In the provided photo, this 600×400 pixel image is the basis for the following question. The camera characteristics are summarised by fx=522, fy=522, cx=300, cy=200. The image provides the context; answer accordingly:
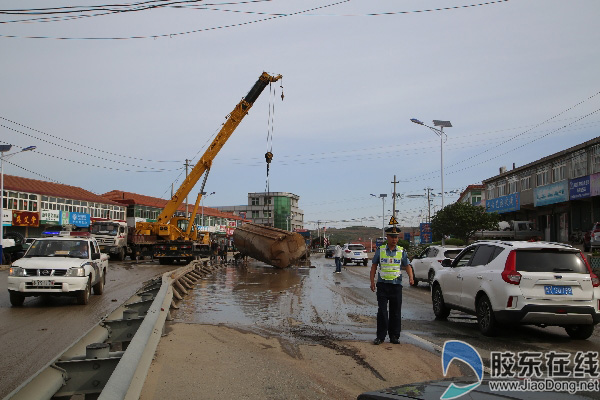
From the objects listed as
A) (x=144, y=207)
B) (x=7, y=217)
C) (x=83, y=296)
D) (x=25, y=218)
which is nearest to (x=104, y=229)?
(x=7, y=217)

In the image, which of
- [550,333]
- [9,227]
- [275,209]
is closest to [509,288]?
[550,333]

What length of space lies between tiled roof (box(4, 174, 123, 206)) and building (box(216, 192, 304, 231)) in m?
49.1

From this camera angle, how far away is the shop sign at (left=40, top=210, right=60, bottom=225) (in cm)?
4978

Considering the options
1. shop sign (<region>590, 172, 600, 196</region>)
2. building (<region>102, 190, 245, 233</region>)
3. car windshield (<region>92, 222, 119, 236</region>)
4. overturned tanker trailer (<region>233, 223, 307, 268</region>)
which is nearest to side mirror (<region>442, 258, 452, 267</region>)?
overturned tanker trailer (<region>233, 223, 307, 268</region>)

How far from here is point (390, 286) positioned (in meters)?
8.35

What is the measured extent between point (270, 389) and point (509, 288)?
15.7 feet

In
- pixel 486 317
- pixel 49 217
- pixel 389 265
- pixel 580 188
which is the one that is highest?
pixel 580 188

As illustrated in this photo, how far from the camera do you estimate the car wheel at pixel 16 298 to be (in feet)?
40.2

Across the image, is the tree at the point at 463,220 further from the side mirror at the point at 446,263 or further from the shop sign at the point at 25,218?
the shop sign at the point at 25,218

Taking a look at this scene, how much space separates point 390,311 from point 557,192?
35.3 meters

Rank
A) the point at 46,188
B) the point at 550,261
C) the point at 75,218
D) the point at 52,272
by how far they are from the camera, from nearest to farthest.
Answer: the point at 550,261, the point at 52,272, the point at 46,188, the point at 75,218

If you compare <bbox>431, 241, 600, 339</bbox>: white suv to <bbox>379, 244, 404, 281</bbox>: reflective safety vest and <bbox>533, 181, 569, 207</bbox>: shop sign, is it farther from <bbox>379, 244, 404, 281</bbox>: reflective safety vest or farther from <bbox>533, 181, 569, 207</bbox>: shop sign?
<bbox>533, 181, 569, 207</bbox>: shop sign

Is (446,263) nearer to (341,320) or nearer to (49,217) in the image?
(341,320)

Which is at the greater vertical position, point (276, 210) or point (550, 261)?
point (276, 210)
